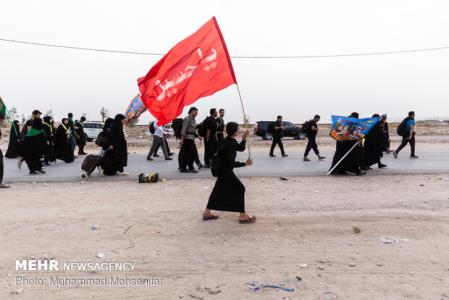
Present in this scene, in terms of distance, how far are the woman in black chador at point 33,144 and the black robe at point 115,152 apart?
1.89 m

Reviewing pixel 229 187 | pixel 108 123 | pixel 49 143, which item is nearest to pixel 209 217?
pixel 229 187

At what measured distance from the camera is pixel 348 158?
10.1 metres

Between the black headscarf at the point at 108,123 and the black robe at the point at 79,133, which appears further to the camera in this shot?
the black robe at the point at 79,133

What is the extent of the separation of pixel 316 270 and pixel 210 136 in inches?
277

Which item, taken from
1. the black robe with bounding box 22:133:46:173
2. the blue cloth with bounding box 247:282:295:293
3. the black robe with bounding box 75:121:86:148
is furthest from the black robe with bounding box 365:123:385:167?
the black robe with bounding box 75:121:86:148

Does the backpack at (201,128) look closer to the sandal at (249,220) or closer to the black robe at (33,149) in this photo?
the black robe at (33,149)

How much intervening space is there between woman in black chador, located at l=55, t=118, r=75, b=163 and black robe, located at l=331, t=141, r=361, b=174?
9.40 meters

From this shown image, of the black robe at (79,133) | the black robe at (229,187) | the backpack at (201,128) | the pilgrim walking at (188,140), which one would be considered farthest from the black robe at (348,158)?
the black robe at (79,133)

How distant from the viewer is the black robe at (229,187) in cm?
551

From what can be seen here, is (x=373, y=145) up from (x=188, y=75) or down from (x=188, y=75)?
down

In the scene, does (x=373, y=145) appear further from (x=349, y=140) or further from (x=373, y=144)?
(x=349, y=140)

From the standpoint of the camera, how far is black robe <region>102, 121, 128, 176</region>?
9.96 m

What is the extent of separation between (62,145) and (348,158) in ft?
32.5

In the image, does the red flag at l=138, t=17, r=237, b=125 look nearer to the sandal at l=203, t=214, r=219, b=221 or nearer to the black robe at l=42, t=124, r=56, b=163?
the sandal at l=203, t=214, r=219, b=221
